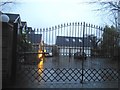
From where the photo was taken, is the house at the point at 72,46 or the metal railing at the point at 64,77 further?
the house at the point at 72,46

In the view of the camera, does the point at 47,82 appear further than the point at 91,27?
No

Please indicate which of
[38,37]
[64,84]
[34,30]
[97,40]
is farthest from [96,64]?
[64,84]

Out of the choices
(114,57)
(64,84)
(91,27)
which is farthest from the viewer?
A: (114,57)

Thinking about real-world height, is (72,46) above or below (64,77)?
above

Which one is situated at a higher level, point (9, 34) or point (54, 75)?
point (9, 34)

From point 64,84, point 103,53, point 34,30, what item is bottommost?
point 64,84

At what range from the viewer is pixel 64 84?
11.2 m

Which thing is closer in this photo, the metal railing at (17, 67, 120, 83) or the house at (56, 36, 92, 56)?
the metal railing at (17, 67, 120, 83)

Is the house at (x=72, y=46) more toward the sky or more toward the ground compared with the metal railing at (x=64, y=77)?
more toward the sky

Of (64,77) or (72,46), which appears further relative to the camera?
(72,46)

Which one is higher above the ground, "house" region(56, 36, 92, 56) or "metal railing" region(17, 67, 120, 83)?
"house" region(56, 36, 92, 56)

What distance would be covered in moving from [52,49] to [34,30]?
465 cm

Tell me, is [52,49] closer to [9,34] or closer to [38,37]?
[38,37]

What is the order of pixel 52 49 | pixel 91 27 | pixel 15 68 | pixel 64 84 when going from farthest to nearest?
pixel 52 49 < pixel 91 27 < pixel 15 68 < pixel 64 84
